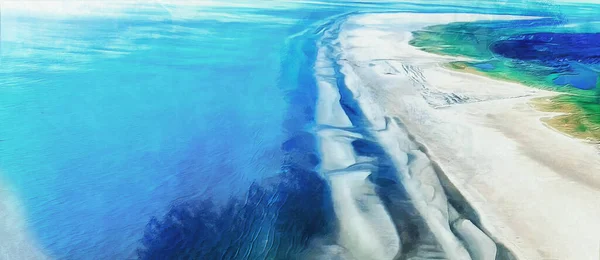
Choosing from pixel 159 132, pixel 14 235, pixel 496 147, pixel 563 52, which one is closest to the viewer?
pixel 14 235

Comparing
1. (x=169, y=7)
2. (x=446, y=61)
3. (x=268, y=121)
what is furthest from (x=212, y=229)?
(x=169, y=7)

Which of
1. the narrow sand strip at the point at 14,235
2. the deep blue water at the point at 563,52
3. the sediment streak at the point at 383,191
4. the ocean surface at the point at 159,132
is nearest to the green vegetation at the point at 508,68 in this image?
the deep blue water at the point at 563,52

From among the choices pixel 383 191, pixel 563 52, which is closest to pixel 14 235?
pixel 383 191

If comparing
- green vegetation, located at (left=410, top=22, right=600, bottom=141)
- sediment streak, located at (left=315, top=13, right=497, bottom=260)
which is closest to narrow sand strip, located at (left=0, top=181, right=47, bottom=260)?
sediment streak, located at (left=315, top=13, right=497, bottom=260)

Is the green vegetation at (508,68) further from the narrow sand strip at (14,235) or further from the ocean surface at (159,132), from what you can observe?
the narrow sand strip at (14,235)

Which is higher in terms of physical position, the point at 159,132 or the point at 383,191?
the point at 159,132

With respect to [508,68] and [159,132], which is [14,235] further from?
[508,68]

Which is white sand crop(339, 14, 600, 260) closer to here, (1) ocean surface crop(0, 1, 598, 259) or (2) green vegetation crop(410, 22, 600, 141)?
(2) green vegetation crop(410, 22, 600, 141)
